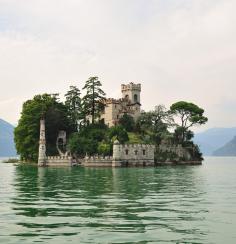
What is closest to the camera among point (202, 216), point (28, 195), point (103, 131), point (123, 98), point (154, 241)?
point (154, 241)

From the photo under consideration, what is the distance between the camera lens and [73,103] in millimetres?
95438

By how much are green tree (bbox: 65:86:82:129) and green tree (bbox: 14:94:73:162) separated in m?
1.60

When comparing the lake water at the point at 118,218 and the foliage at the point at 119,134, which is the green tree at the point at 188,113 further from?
the lake water at the point at 118,218

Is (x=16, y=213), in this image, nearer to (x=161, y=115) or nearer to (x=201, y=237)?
(x=201, y=237)

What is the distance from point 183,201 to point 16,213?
27.9 feet

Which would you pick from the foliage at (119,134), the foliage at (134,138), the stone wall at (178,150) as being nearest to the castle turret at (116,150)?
the foliage at (119,134)

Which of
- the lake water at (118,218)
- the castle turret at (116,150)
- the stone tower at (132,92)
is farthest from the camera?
the stone tower at (132,92)

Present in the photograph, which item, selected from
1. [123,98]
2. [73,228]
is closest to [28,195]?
[73,228]

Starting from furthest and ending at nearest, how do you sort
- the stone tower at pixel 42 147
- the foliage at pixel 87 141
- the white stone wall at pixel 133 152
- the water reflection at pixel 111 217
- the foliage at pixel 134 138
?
the foliage at pixel 134 138 → the stone tower at pixel 42 147 → the foliage at pixel 87 141 → the white stone wall at pixel 133 152 → the water reflection at pixel 111 217

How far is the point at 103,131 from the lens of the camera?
277 ft

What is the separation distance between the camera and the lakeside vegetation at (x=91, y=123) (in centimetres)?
8619

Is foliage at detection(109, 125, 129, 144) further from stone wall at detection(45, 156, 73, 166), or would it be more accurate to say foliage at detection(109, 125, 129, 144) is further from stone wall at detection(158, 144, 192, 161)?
stone wall at detection(45, 156, 73, 166)

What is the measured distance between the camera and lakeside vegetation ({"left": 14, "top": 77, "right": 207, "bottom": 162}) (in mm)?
86188

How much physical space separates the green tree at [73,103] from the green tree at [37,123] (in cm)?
160
